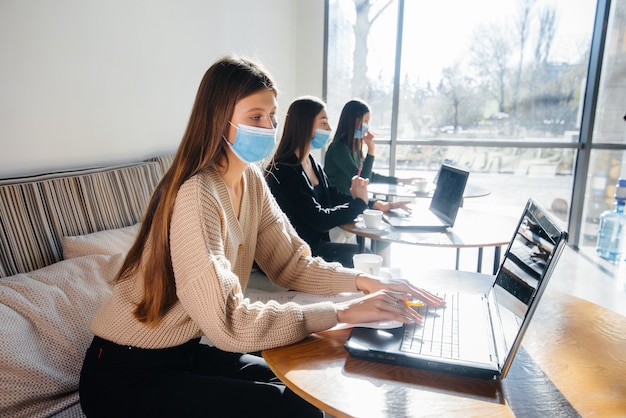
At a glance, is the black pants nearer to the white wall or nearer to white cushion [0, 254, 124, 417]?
white cushion [0, 254, 124, 417]

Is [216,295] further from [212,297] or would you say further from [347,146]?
[347,146]

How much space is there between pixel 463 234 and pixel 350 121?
3.98ft

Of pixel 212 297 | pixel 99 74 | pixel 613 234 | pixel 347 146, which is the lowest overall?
pixel 613 234

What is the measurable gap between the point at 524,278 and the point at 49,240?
132 cm

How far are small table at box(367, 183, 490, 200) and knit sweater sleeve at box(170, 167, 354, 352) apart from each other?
5.46ft

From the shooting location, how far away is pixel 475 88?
3777 millimetres

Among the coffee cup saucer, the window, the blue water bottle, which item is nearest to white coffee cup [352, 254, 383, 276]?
the coffee cup saucer

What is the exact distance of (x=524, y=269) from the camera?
0.86m

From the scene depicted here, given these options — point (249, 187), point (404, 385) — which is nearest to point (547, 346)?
point (404, 385)

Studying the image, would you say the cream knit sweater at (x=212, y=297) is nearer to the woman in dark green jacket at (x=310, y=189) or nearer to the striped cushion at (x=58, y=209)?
the striped cushion at (x=58, y=209)

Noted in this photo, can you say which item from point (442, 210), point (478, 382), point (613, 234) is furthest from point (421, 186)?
point (613, 234)

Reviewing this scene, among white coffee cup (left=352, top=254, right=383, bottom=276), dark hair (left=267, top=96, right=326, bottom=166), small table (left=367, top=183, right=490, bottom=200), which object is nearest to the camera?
white coffee cup (left=352, top=254, right=383, bottom=276)

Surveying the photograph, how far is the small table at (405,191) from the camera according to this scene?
2.50m

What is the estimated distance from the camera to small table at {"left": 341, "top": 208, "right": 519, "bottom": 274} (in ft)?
5.44
